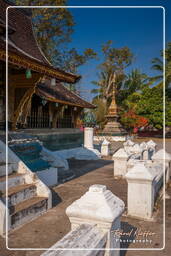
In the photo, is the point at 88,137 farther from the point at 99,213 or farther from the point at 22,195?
the point at 99,213

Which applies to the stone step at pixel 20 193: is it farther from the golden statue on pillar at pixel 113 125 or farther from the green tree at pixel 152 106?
the green tree at pixel 152 106

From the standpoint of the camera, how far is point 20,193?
491cm

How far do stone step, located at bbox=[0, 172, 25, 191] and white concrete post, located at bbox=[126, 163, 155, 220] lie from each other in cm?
234

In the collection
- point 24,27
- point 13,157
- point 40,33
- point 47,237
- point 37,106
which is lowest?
point 47,237

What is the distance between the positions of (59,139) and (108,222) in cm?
1028

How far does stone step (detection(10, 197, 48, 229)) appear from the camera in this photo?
4.36m

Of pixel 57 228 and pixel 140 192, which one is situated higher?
pixel 140 192

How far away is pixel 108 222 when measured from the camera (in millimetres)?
2680

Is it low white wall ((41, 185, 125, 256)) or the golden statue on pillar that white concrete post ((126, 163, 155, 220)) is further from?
the golden statue on pillar

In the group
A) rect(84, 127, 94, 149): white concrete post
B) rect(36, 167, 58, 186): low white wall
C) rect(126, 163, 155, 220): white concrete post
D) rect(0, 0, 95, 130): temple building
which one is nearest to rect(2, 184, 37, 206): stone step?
rect(36, 167, 58, 186): low white wall

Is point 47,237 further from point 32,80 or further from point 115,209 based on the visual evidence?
point 32,80

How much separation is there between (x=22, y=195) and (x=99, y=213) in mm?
2714

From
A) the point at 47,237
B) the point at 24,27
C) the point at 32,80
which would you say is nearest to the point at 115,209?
the point at 47,237

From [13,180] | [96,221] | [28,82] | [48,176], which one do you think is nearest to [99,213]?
[96,221]
